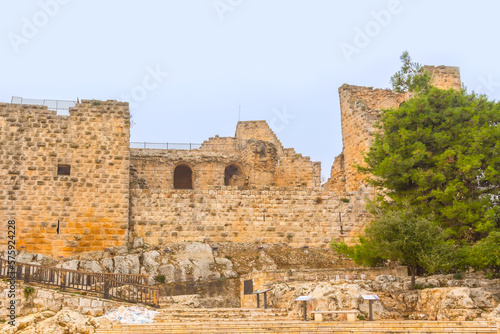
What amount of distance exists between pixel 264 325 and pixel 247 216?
10541 mm

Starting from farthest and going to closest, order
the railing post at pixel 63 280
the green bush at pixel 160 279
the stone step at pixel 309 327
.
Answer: the green bush at pixel 160 279 → the railing post at pixel 63 280 → the stone step at pixel 309 327

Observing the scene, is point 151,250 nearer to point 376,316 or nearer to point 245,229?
point 245,229

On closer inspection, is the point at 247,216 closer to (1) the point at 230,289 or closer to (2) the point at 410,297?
(1) the point at 230,289

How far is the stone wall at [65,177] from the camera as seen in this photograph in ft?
69.8

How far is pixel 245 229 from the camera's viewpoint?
2300cm

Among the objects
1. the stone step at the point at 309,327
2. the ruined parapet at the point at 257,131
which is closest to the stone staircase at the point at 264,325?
the stone step at the point at 309,327

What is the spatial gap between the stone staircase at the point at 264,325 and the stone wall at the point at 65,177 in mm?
8411

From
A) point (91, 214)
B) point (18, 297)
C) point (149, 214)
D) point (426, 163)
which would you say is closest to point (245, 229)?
point (149, 214)

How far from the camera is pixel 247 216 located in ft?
76.0

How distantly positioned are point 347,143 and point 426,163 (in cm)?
806

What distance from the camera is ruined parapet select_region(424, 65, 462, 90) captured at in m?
28.0

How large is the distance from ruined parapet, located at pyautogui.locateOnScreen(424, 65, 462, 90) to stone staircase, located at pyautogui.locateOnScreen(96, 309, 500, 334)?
18.3m

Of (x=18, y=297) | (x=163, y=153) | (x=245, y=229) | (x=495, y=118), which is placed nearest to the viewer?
(x=18, y=297)

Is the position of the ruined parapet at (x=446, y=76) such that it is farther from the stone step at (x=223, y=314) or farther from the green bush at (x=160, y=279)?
the stone step at (x=223, y=314)
